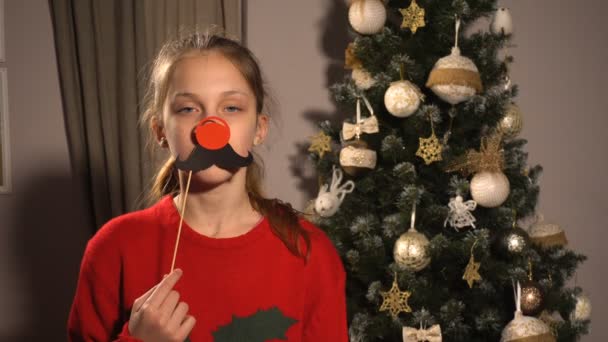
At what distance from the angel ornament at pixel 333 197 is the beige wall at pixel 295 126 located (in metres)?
0.67

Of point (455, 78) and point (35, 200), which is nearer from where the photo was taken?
point (455, 78)

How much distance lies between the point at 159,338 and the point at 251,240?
293mm

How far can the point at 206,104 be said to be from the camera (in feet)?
3.67

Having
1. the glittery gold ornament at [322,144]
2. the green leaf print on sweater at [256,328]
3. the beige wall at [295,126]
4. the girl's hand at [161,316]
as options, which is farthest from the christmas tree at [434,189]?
the girl's hand at [161,316]

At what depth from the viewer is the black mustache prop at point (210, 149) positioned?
41.5 inches

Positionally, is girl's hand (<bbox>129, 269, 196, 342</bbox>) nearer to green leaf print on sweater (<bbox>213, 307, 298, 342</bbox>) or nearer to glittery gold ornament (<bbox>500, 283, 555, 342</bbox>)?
green leaf print on sweater (<bbox>213, 307, 298, 342</bbox>)

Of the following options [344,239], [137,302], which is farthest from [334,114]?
[137,302]

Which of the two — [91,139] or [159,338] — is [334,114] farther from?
[159,338]

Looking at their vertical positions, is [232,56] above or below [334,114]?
above

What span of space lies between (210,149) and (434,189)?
113 centimetres

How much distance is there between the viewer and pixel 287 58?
2.80m

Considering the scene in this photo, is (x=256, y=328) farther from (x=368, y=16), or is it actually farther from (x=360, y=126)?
(x=368, y=16)

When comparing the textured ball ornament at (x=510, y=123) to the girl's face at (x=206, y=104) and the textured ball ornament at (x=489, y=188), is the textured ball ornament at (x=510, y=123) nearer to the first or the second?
the textured ball ornament at (x=489, y=188)

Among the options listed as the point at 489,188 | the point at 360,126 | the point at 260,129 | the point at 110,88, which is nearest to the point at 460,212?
the point at 489,188
